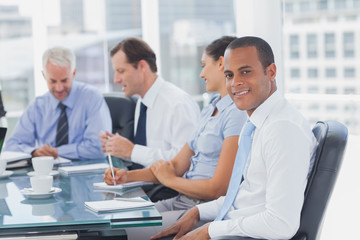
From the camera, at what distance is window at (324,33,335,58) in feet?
29.1

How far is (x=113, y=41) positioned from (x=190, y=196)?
142 inches

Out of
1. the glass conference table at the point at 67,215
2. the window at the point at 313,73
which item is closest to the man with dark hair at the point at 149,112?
the glass conference table at the point at 67,215

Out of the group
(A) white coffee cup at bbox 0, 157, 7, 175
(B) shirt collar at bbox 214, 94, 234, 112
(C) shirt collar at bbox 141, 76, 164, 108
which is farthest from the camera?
(C) shirt collar at bbox 141, 76, 164, 108

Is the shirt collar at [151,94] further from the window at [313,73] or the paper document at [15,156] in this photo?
the window at [313,73]

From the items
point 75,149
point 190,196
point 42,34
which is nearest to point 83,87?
point 75,149

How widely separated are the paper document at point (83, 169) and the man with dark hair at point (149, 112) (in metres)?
0.19

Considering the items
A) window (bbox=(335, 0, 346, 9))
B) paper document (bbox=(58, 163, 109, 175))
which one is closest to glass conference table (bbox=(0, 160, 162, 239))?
paper document (bbox=(58, 163, 109, 175))

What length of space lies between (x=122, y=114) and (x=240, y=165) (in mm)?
1603

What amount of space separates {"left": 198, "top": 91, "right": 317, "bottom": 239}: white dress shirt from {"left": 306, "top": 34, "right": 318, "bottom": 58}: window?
710 cm

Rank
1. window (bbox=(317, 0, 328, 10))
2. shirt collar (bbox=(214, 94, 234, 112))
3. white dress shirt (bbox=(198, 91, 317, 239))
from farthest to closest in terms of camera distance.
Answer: window (bbox=(317, 0, 328, 10))
shirt collar (bbox=(214, 94, 234, 112))
white dress shirt (bbox=(198, 91, 317, 239))

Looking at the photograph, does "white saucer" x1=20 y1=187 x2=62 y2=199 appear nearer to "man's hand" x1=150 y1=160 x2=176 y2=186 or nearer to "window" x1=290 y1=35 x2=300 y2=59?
"man's hand" x1=150 y1=160 x2=176 y2=186

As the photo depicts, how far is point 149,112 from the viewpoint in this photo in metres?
2.99

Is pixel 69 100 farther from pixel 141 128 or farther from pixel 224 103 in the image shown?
pixel 224 103

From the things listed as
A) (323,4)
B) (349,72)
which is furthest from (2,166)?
(349,72)
